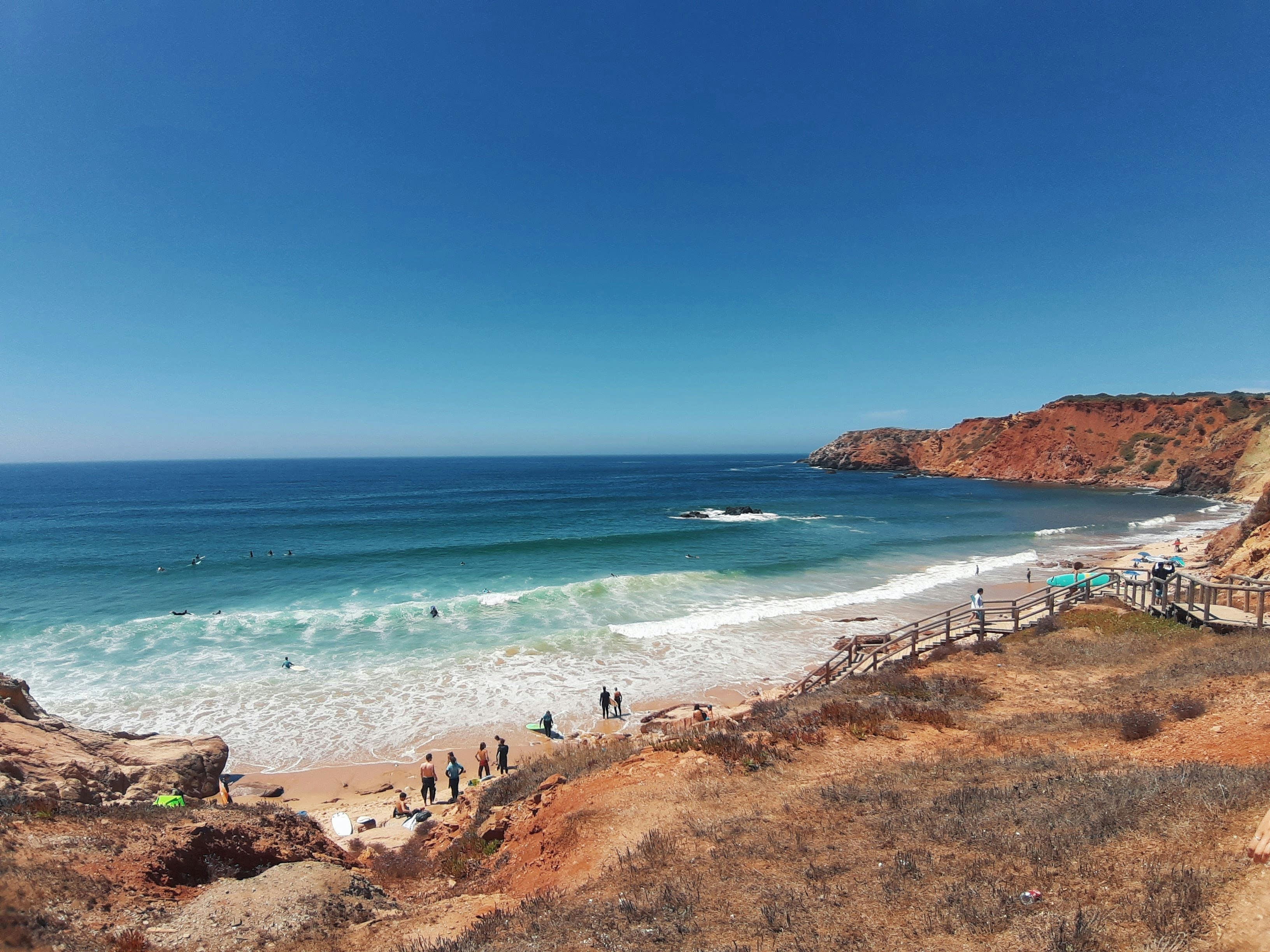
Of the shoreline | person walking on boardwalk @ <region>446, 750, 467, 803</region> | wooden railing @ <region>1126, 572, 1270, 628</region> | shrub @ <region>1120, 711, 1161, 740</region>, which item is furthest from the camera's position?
wooden railing @ <region>1126, 572, 1270, 628</region>

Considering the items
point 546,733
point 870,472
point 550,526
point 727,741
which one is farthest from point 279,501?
point 870,472

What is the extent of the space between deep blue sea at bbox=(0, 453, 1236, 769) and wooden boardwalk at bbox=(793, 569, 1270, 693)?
4.30 metres

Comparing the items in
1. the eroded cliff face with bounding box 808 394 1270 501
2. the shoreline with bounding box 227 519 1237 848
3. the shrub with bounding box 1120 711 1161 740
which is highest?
the eroded cliff face with bounding box 808 394 1270 501

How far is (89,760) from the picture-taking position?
36.2ft

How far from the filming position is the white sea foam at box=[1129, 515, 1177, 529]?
47.5 meters

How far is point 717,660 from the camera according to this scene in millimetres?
21469

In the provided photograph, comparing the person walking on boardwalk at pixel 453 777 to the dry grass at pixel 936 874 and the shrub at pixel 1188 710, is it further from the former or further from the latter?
the shrub at pixel 1188 710

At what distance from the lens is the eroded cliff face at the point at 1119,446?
65.4 m

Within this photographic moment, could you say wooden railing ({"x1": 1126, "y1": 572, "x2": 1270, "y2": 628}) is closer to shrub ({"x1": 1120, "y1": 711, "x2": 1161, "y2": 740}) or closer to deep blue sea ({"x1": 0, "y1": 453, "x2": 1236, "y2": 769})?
shrub ({"x1": 1120, "y1": 711, "x2": 1161, "y2": 740})

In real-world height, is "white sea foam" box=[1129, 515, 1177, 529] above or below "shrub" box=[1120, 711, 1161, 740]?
below

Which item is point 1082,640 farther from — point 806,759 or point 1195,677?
point 806,759

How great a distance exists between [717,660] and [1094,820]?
53.7ft

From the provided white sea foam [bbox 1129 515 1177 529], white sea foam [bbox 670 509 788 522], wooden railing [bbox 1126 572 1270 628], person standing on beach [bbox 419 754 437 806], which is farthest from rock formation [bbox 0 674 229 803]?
white sea foam [bbox 1129 515 1177 529]

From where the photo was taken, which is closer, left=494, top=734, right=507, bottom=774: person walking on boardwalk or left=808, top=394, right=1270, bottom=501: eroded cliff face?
left=494, top=734, right=507, bottom=774: person walking on boardwalk
